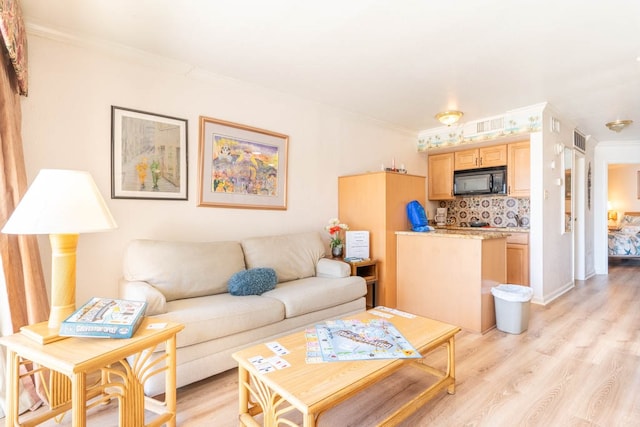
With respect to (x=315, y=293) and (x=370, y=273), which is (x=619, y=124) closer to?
(x=370, y=273)

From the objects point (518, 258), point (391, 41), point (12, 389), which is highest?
point (391, 41)

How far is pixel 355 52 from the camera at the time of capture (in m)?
2.44

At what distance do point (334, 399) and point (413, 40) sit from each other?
2.31 metres

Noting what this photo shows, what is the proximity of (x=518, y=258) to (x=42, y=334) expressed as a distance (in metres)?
4.52

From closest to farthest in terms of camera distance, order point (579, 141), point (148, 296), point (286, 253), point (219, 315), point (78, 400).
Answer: point (78, 400) < point (148, 296) < point (219, 315) < point (286, 253) < point (579, 141)

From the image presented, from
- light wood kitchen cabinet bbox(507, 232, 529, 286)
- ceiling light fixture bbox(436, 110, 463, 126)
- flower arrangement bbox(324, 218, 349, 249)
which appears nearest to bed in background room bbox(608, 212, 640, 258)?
light wood kitchen cabinet bbox(507, 232, 529, 286)

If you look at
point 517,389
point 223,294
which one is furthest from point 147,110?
point 517,389

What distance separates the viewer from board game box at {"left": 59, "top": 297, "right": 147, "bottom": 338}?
135 centimetres

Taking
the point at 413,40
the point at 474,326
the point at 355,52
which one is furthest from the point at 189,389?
the point at 413,40

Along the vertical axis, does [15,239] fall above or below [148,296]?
above

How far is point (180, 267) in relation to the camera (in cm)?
231

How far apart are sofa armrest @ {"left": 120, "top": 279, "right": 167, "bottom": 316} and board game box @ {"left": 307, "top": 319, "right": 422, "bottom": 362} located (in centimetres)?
95

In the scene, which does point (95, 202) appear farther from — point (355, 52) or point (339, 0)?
point (355, 52)

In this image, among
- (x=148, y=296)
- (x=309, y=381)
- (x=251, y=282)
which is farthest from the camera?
(x=251, y=282)
